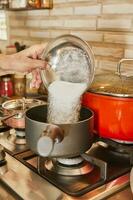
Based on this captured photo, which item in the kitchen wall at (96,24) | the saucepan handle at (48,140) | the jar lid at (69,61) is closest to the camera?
the saucepan handle at (48,140)

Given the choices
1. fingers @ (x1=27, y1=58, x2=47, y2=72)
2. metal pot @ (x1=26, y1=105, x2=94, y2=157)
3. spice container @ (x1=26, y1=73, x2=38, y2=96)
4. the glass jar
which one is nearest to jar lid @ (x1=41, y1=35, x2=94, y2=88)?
fingers @ (x1=27, y1=58, x2=47, y2=72)

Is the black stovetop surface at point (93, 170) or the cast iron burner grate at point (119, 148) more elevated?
the cast iron burner grate at point (119, 148)

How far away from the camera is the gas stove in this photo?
672 millimetres

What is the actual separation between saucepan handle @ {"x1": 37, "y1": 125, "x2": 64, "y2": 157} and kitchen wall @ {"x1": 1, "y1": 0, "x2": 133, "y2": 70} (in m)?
0.58

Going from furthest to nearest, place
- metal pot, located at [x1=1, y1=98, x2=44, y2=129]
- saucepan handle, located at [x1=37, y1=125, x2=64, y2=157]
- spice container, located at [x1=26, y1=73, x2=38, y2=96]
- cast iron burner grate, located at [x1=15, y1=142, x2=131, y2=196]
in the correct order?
spice container, located at [x1=26, y1=73, x2=38, y2=96] → metal pot, located at [x1=1, y1=98, x2=44, y2=129] → cast iron burner grate, located at [x1=15, y1=142, x2=131, y2=196] → saucepan handle, located at [x1=37, y1=125, x2=64, y2=157]

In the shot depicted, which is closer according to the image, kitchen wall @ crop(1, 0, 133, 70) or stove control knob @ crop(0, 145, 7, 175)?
stove control knob @ crop(0, 145, 7, 175)

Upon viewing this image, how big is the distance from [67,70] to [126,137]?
248 mm

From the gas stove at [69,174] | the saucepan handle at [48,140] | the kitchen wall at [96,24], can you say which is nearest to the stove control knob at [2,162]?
the gas stove at [69,174]

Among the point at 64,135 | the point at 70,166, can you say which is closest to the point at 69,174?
the point at 70,166

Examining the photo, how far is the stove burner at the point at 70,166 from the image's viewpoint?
2.48ft

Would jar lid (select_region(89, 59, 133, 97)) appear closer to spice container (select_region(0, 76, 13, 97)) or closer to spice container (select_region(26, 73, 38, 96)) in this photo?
spice container (select_region(26, 73, 38, 96))

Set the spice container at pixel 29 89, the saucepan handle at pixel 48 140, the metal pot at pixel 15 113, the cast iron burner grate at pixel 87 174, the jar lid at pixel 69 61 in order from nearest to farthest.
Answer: the saucepan handle at pixel 48 140 < the cast iron burner grate at pixel 87 174 < the jar lid at pixel 69 61 < the metal pot at pixel 15 113 < the spice container at pixel 29 89

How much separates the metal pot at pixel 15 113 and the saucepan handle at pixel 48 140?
32 centimetres

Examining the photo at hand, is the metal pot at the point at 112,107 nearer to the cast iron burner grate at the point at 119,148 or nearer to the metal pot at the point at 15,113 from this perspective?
the cast iron burner grate at the point at 119,148
